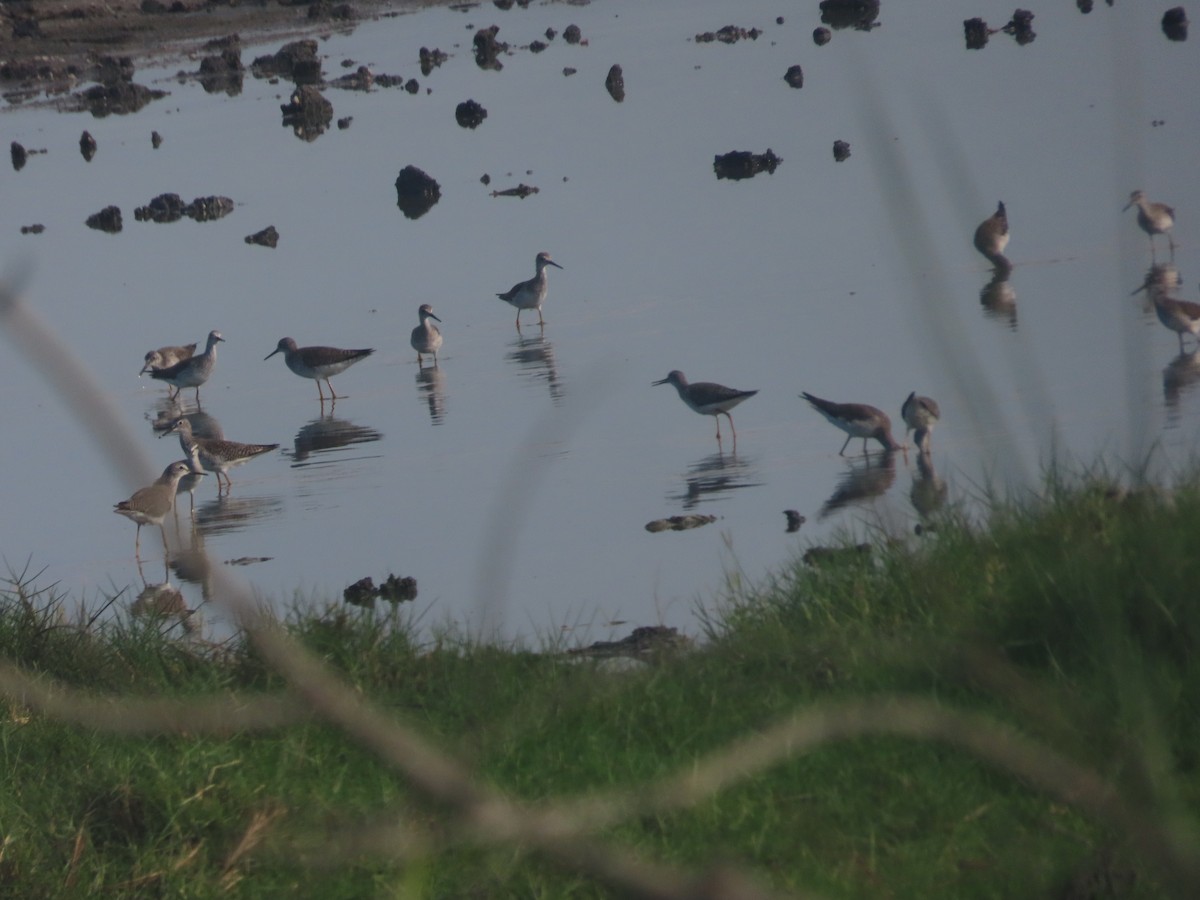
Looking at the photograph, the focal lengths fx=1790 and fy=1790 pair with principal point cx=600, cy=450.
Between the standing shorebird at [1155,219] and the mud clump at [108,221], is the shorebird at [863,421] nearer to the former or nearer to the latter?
the standing shorebird at [1155,219]

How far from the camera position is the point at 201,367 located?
12.0 meters

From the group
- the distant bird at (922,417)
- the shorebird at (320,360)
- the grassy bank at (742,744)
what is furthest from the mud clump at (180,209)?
the grassy bank at (742,744)

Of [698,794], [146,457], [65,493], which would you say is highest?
[146,457]

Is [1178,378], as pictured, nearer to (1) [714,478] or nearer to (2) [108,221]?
(1) [714,478]

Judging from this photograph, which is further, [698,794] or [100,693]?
[100,693]

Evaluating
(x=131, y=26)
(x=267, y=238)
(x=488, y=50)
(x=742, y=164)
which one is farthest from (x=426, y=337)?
(x=131, y=26)

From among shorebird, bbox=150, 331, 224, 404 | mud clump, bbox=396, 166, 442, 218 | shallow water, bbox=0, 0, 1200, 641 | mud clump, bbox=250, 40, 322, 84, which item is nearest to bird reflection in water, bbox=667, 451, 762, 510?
shallow water, bbox=0, 0, 1200, 641

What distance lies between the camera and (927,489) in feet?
22.9

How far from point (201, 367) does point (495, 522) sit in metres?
10.8

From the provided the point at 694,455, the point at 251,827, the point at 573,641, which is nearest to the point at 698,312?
the point at 694,455

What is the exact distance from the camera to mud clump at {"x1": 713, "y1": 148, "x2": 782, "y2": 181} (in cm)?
1603

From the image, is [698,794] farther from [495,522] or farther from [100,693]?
[100,693]

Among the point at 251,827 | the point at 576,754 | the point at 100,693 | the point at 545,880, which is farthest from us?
the point at 100,693

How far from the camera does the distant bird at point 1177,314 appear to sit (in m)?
9.12
